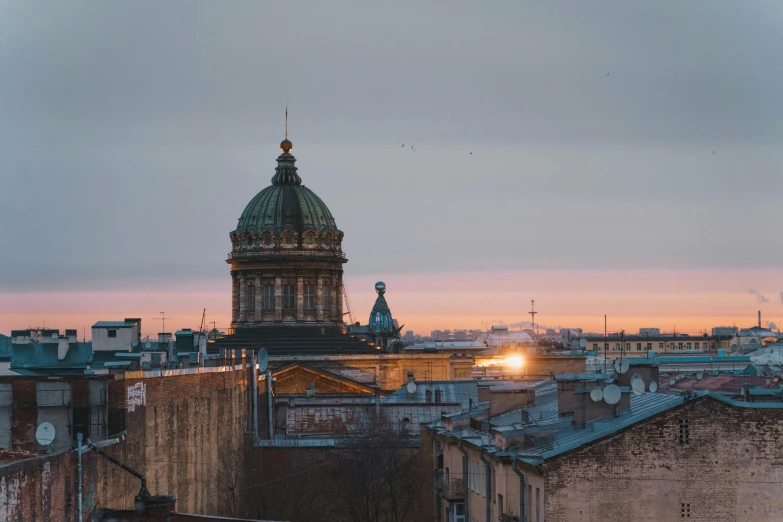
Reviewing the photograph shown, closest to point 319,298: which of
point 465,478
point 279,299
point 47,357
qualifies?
point 279,299

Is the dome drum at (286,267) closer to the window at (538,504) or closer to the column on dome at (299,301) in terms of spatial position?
the column on dome at (299,301)

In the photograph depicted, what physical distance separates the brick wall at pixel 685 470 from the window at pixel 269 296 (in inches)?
4250

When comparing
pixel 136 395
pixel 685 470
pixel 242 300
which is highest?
pixel 242 300

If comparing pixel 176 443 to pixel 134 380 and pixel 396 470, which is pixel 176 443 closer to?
pixel 134 380

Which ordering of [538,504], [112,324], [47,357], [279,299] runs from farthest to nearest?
[279,299] < [112,324] < [47,357] < [538,504]

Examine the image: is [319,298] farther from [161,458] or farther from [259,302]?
[161,458]

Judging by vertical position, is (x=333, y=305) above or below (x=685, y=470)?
above

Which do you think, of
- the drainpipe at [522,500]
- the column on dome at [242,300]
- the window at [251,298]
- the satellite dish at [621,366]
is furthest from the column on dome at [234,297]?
the drainpipe at [522,500]

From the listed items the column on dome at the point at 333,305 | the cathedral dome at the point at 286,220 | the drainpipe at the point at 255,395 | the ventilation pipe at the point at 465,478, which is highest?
the cathedral dome at the point at 286,220

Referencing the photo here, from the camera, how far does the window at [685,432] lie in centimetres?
4434

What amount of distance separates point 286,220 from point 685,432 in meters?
110

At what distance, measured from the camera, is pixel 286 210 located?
15350 cm

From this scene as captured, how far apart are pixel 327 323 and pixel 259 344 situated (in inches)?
380

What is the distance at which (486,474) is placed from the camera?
52.8 m
